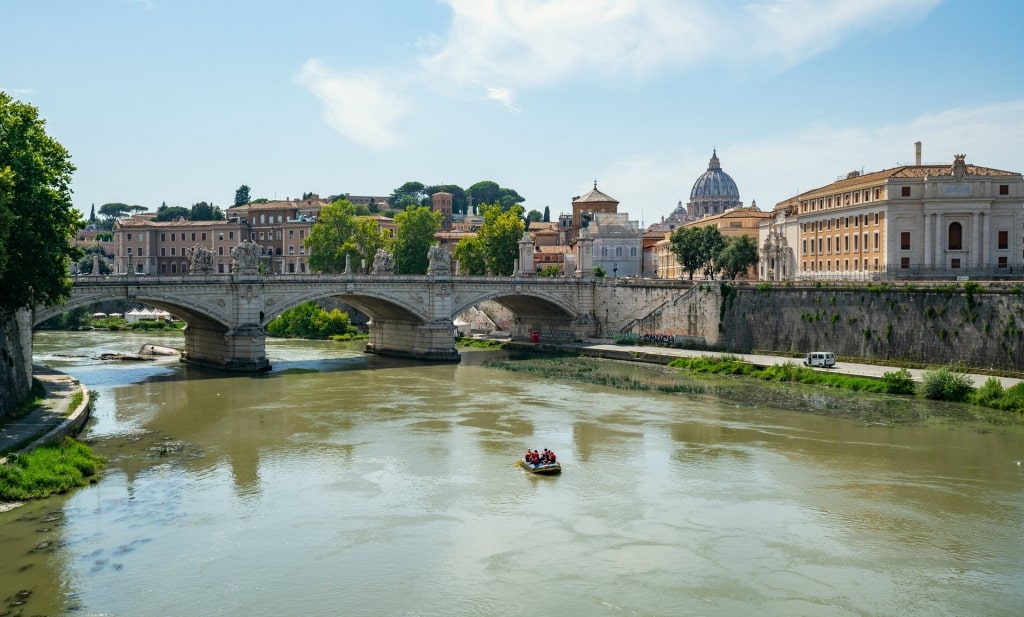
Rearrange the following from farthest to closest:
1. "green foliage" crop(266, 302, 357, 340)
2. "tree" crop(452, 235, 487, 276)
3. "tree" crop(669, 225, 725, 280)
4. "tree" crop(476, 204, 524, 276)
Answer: "tree" crop(452, 235, 487, 276)
"tree" crop(476, 204, 524, 276)
"tree" crop(669, 225, 725, 280)
"green foliage" crop(266, 302, 357, 340)

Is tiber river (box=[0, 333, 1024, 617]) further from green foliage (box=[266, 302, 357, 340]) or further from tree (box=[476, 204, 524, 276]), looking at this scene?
tree (box=[476, 204, 524, 276])

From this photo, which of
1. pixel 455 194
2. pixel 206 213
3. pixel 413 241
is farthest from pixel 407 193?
pixel 413 241

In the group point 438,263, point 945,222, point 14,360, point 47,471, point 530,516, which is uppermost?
point 945,222

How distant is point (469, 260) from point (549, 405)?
117 ft

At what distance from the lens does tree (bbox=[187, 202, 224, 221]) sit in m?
104

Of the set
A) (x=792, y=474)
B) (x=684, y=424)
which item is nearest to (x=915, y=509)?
(x=792, y=474)

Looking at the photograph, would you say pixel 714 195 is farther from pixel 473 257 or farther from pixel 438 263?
pixel 438 263

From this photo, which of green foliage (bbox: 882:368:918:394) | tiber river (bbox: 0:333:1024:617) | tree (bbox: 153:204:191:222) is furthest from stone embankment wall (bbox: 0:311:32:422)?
tree (bbox: 153:204:191:222)

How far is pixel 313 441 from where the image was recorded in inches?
998

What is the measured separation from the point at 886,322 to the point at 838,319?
2.44 metres

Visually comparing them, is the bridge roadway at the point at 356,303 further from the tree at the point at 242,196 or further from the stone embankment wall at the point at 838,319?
the tree at the point at 242,196

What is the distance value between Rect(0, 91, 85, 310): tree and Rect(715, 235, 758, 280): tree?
4153cm

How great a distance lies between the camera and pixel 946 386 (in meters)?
30.5

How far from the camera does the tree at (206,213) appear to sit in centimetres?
10375
